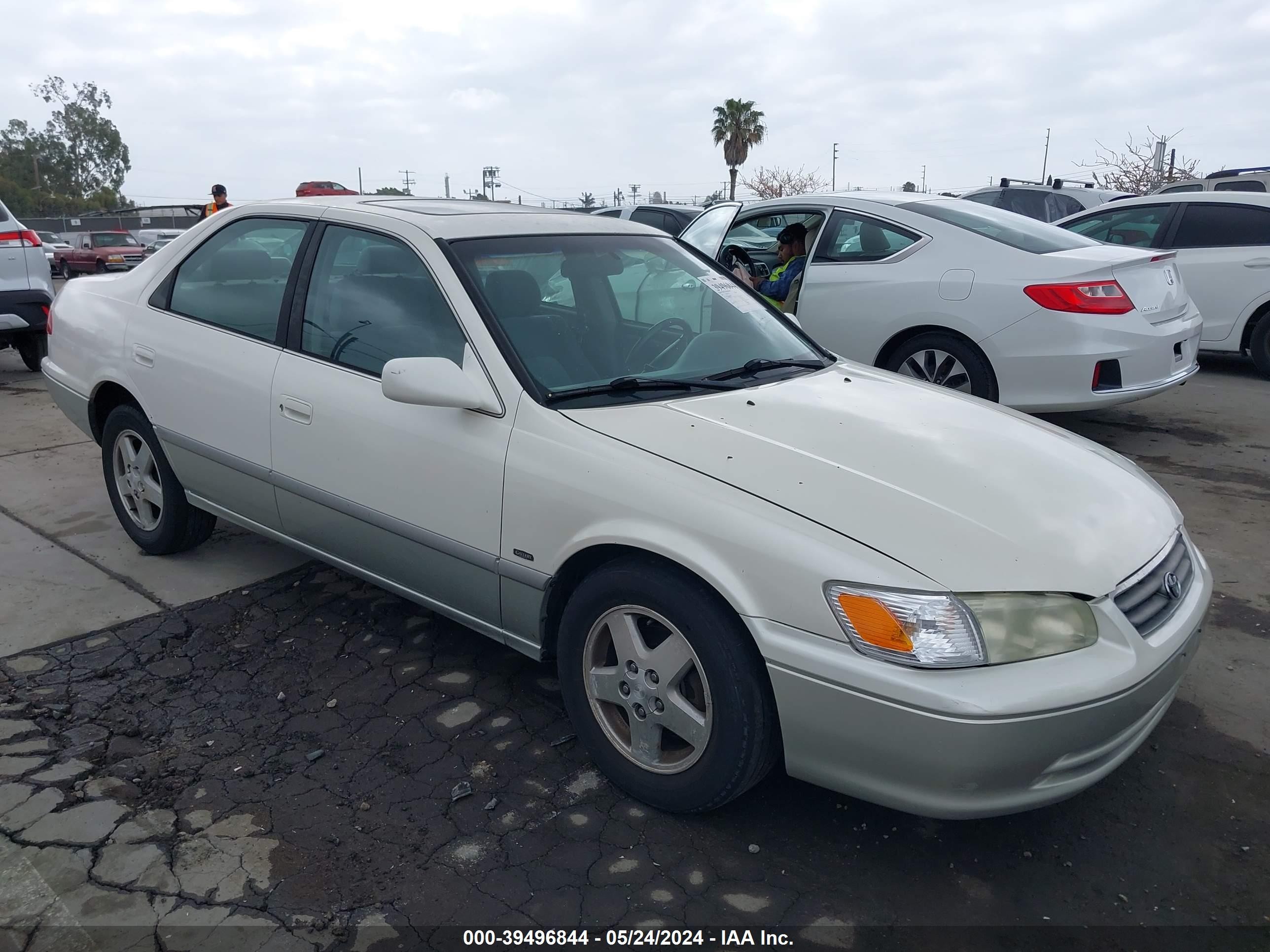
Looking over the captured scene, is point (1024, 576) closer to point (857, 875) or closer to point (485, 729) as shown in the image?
point (857, 875)

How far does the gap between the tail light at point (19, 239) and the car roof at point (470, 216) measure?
18.0 ft

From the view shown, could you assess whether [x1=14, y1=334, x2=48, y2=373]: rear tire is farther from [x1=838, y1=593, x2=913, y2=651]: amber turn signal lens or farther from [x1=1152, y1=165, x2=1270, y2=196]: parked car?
[x1=1152, y1=165, x2=1270, y2=196]: parked car

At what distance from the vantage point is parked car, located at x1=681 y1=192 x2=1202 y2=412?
5.55 meters

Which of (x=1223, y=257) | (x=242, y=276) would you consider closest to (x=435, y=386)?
(x=242, y=276)

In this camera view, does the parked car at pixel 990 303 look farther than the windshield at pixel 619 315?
Yes

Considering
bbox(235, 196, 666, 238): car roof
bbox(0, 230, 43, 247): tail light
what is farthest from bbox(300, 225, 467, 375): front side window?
bbox(0, 230, 43, 247): tail light

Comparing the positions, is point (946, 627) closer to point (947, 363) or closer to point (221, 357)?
point (221, 357)

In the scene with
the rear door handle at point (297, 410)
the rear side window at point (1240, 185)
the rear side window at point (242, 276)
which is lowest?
the rear door handle at point (297, 410)

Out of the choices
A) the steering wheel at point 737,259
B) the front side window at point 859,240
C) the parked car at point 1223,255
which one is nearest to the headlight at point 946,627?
the front side window at point 859,240

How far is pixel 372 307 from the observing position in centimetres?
335

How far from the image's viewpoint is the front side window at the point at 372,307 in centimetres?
314

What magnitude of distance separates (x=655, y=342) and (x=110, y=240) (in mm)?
32172

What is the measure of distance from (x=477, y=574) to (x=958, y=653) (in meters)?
1.43

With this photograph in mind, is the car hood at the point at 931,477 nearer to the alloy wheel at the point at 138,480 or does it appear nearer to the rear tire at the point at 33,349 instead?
the alloy wheel at the point at 138,480
